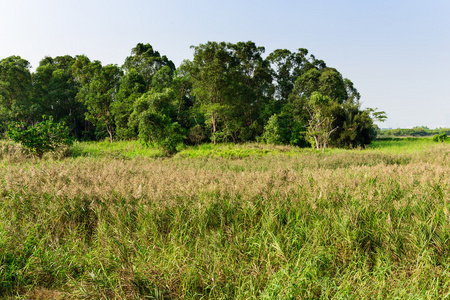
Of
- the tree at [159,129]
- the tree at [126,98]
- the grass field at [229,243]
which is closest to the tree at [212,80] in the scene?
the tree at [126,98]

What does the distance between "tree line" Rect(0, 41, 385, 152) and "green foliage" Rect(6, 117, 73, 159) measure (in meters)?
9.07

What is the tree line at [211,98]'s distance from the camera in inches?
941

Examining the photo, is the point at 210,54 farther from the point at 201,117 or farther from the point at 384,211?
the point at 384,211

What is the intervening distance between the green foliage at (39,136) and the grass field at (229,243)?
309 inches

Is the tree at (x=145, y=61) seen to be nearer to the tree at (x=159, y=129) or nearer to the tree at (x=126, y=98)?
the tree at (x=126, y=98)

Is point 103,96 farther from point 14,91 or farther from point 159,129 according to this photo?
point 159,129

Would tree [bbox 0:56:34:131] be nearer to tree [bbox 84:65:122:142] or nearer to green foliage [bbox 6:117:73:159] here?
tree [bbox 84:65:122:142]

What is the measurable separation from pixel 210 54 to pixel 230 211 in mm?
24503

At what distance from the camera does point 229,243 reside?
8.25 feet

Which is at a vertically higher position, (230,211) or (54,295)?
(230,211)

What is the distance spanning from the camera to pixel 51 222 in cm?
312

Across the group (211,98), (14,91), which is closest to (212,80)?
(211,98)

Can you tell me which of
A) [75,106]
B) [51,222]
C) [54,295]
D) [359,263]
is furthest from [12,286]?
[75,106]

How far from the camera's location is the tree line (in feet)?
78.4
